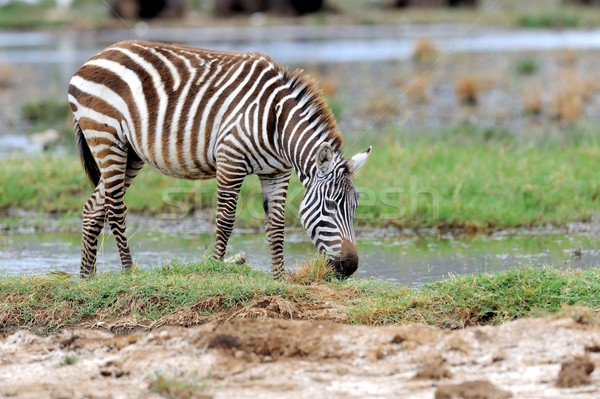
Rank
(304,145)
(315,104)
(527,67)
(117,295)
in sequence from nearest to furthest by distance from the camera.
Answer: (117,295) → (304,145) → (315,104) → (527,67)

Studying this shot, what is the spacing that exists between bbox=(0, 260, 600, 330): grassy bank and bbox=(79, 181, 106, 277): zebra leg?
0.85m

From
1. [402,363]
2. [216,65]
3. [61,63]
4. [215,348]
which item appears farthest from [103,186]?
[61,63]

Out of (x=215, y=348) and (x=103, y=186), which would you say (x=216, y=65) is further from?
(x=215, y=348)

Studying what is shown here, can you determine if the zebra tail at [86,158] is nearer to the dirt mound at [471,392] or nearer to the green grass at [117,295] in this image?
the green grass at [117,295]

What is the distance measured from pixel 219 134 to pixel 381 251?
8.61 feet

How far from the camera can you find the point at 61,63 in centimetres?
2644

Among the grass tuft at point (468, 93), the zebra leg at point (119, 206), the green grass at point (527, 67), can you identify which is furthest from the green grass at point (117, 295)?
the green grass at point (527, 67)

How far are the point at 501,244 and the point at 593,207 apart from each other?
175cm

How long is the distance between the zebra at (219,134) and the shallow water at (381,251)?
32.6 inches

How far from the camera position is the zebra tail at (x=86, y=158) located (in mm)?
8059

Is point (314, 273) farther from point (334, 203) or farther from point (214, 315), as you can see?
point (214, 315)

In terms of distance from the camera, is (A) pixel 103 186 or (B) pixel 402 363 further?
(A) pixel 103 186

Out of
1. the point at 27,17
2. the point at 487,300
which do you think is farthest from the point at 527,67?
the point at 27,17

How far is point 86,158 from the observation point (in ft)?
26.7
